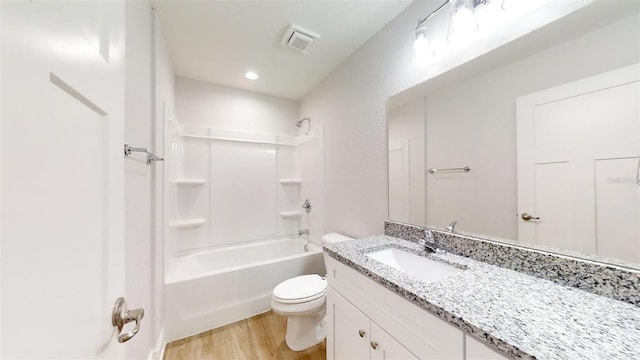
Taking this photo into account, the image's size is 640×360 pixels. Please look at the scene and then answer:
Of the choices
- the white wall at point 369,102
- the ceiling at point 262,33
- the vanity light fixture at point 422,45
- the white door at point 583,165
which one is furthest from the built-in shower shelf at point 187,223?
the white door at point 583,165

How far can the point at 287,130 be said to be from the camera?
121 inches

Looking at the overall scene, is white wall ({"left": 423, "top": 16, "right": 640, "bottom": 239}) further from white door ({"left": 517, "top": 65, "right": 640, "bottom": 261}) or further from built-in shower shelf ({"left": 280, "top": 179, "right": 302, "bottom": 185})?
built-in shower shelf ({"left": 280, "top": 179, "right": 302, "bottom": 185})

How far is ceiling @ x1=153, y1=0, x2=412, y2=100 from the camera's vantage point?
4.77 feet

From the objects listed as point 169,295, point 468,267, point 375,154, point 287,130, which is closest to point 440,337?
point 468,267

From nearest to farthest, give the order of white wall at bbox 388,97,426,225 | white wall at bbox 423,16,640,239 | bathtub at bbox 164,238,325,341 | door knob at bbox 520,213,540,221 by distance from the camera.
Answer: white wall at bbox 423,16,640,239 → door knob at bbox 520,213,540,221 → white wall at bbox 388,97,426,225 → bathtub at bbox 164,238,325,341

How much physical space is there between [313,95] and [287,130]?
647mm

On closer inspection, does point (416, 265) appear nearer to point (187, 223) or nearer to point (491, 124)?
point (491, 124)

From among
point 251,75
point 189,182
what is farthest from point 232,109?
point 189,182

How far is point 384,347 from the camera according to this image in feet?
2.86

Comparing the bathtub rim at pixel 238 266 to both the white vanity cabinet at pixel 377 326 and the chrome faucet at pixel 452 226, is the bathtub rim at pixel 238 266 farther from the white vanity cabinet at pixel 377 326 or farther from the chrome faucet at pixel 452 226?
the chrome faucet at pixel 452 226

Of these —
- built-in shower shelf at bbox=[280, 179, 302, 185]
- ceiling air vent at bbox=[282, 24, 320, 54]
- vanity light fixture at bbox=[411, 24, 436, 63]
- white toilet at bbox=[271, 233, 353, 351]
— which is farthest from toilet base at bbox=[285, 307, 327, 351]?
ceiling air vent at bbox=[282, 24, 320, 54]

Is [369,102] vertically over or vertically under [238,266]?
over

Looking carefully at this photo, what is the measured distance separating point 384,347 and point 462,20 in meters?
1.57

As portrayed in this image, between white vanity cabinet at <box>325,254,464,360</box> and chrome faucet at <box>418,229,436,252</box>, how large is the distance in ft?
1.53
